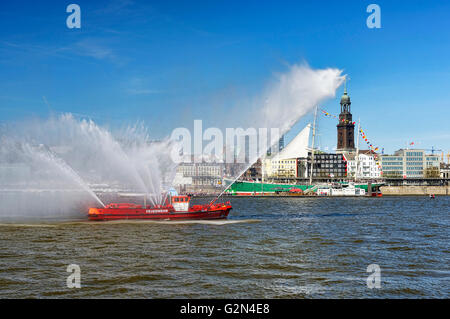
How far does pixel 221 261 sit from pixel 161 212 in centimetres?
2081

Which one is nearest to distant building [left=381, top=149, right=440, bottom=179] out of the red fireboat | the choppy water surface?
the red fireboat

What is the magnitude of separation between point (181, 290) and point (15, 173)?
65502 mm

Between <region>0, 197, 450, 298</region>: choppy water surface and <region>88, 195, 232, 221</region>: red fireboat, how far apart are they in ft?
13.2

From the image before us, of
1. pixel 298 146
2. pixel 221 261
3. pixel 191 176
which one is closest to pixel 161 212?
pixel 221 261

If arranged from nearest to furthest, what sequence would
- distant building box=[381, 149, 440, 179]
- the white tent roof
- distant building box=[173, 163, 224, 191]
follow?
1. the white tent roof
2. distant building box=[173, 163, 224, 191]
3. distant building box=[381, 149, 440, 179]

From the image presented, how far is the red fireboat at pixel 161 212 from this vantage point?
4238 centimetres

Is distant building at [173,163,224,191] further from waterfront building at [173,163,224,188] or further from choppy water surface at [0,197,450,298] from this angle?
choppy water surface at [0,197,450,298]

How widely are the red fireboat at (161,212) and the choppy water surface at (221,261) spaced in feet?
13.2

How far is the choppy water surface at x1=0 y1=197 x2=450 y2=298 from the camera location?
55.7 feet

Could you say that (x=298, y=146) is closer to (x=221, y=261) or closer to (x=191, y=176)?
(x=191, y=176)

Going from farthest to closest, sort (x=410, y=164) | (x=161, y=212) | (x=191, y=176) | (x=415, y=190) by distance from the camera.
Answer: (x=410, y=164)
(x=415, y=190)
(x=191, y=176)
(x=161, y=212)

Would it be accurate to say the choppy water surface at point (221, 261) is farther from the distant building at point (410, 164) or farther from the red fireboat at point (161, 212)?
the distant building at point (410, 164)

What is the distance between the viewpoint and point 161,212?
140ft
